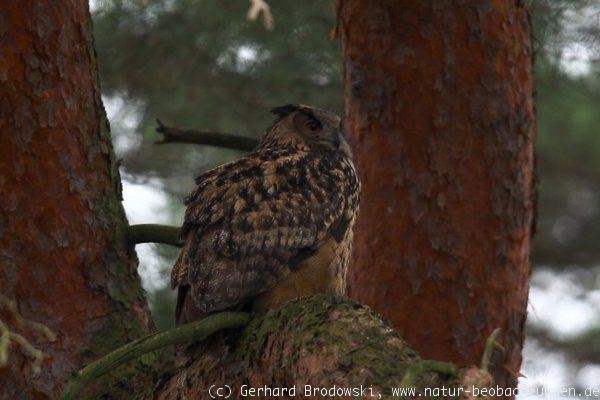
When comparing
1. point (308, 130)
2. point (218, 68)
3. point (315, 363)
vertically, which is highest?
point (218, 68)

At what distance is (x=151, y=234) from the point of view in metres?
3.53

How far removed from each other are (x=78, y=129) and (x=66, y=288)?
49cm

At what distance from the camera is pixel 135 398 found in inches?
124

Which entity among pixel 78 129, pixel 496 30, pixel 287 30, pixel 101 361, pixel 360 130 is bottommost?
pixel 101 361

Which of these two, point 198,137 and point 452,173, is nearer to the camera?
point 198,137

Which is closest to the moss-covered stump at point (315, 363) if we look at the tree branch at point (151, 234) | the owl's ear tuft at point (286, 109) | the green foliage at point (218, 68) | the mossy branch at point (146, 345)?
the mossy branch at point (146, 345)

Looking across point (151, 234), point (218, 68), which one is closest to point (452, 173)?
point (151, 234)

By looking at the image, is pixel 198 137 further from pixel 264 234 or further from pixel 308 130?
pixel 264 234

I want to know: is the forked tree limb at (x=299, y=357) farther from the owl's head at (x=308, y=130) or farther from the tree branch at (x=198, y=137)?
the owl's head at (x=308, y=130)

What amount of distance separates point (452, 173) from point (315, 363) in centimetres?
171

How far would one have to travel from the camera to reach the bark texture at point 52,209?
3330mm

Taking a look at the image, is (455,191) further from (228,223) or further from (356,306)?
(356,306)

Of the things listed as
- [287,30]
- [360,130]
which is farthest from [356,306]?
[287,30]

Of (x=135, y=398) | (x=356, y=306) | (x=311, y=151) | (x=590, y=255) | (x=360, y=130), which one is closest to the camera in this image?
(x=356, y=306)
